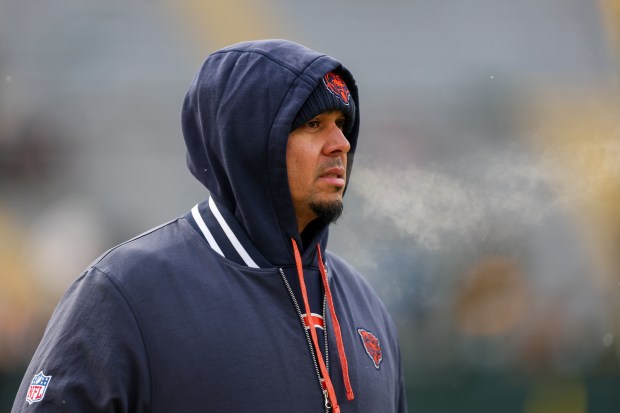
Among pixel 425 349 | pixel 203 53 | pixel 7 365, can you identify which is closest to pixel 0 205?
pixel 7 365

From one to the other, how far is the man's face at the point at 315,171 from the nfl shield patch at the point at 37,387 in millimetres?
677

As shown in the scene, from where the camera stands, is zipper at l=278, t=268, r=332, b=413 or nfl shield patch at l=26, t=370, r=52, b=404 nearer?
nfl shield patch at l=26, t=370, r=52, b=404

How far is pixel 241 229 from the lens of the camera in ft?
6.38

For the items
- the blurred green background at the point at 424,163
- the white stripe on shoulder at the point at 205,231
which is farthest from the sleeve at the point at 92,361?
the blurred green background at the point at 424,163

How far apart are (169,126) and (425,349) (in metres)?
1.51

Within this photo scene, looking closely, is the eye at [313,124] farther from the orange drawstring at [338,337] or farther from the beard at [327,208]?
the orange drawstring at [338,337]

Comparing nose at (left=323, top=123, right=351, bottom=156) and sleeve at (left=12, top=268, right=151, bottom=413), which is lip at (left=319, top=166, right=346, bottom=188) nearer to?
nose at (left=323, top=123, right=351, bottom=156)

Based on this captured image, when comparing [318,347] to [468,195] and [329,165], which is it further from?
[468,195]

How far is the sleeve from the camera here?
164 cm

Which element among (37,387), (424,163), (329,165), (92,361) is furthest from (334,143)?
(424,163)

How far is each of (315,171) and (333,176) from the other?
5 cm

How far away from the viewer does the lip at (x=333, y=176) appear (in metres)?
1.99

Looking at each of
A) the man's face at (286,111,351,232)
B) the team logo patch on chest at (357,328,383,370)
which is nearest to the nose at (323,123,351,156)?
the man's face at (286,111,351,232)

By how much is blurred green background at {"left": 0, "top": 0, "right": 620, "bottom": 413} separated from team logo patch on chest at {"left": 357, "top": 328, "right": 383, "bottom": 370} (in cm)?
169
